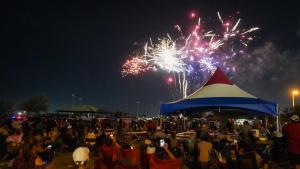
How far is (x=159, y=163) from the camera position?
29.2 ft

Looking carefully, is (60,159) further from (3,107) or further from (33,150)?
(3,107)

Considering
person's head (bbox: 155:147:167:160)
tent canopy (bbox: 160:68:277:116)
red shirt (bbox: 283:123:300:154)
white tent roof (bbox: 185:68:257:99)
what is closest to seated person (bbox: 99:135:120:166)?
person's head (bbox: 155:147:167:160)

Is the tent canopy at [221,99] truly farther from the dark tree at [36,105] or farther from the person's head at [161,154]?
the dark tree at [36,105]

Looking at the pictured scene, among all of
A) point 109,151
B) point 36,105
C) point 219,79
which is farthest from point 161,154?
point 36,105

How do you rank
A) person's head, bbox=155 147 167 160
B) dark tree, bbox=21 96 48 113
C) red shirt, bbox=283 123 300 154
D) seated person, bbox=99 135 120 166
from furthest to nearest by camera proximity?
dark tree, bbox=21 96 48 113 → red shirt, bbox=283 123 300 154 → seated person, bbox=99 135 120 166 → person's head, bbox=155 147 167 160

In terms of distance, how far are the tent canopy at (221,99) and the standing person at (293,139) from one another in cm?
339

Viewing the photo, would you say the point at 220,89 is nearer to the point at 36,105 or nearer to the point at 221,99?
the point at 221,99

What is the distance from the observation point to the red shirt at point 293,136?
32.4 ft

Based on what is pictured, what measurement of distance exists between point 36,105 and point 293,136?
363ft

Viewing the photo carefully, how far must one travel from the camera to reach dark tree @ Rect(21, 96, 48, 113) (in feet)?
367

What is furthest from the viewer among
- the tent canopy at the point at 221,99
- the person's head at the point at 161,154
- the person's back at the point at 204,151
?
the tent canopy at the point at 221,99

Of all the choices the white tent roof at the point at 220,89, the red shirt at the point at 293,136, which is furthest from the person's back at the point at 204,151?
the white tent roof at the point at 220,89

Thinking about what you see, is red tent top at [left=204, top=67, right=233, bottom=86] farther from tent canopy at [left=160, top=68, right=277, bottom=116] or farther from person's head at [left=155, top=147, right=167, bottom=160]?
person's head at [left=155, top=147, right=167, bottom=160]

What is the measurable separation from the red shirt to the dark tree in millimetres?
109935
